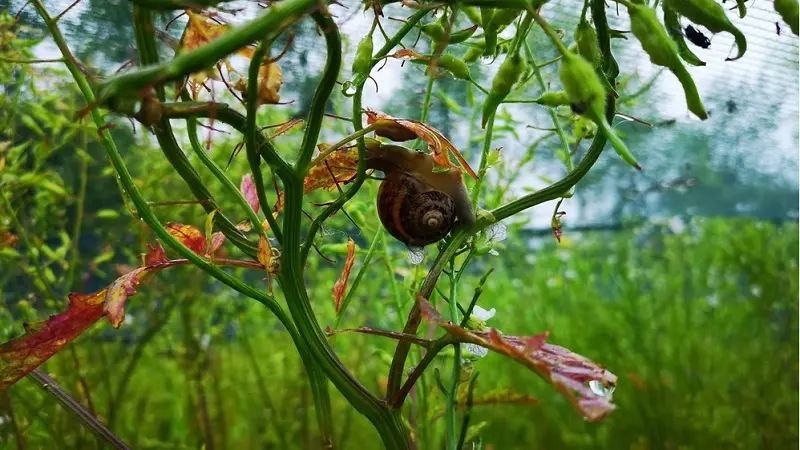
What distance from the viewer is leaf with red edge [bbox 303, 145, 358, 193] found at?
31 centimetres

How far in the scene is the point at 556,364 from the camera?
0.83 ft

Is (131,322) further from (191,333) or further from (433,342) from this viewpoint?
(433,342)

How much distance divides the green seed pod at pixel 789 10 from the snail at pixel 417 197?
0.43 feet

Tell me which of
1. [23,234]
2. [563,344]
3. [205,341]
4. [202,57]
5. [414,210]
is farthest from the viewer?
[563,344]

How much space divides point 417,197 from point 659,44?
0.37 feet

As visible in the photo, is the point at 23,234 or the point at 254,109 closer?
the point at 254,109

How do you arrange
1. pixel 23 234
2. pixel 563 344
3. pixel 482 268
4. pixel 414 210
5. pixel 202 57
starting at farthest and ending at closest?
pixel 482 268, pixel 563 344, pixel 23 234, pixel 414 210, pixel 202 57

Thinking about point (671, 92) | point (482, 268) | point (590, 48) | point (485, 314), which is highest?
point (590, 48)

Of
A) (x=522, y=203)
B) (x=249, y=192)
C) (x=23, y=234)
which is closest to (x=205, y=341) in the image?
(x=23, y=234)

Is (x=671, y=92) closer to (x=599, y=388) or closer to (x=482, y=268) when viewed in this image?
(x=482, y=268)

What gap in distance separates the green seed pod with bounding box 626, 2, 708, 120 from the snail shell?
0.10 metres

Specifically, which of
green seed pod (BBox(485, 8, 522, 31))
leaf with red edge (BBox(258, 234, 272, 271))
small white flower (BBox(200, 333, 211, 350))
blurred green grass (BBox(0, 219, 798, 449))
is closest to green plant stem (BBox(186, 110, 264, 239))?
leaf with red edge (BBox(258, 234, 272, 271))

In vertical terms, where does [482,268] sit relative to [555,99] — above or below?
below

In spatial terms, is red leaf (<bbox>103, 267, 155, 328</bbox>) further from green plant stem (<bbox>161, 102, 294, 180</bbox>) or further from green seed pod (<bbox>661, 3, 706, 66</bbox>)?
green seed pod (<bbox>661, 3, 706, 66</bbox>)
